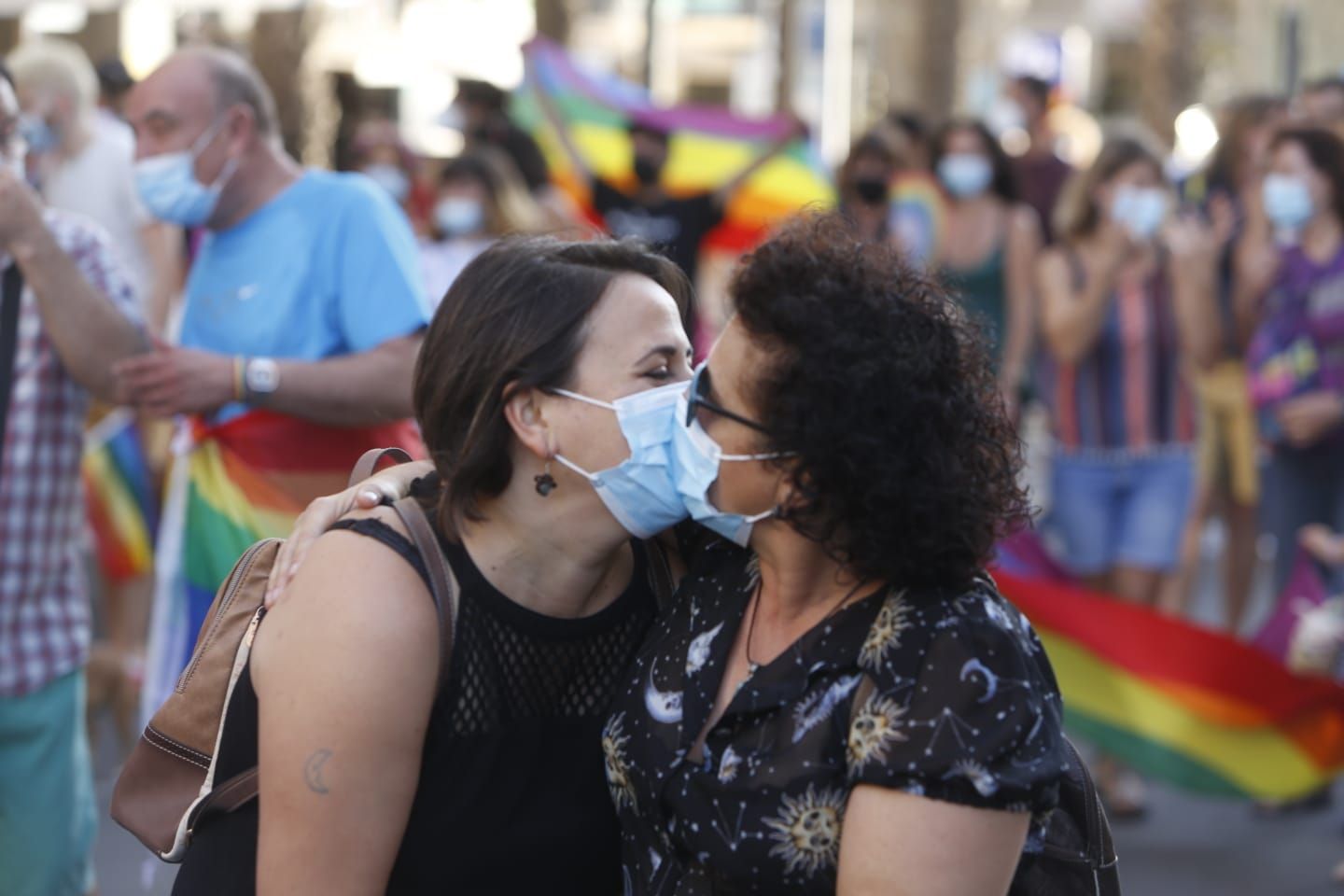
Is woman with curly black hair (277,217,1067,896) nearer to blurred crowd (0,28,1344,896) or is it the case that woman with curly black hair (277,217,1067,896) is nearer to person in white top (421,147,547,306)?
blurred crowd (0,28,1344,896)

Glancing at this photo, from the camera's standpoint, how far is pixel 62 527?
3.97 m

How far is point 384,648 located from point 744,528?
0.49 metres

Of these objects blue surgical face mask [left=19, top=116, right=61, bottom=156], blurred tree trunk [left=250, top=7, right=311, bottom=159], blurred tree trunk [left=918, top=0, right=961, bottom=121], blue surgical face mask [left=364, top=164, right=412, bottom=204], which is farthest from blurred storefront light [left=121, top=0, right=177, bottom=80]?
blue surgical face mask [left=19, top=116, right=61, bottom=156]

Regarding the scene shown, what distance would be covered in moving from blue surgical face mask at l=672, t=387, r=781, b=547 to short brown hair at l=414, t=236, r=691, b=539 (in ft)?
0.68

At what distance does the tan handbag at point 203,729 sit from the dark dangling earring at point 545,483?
0.17 m

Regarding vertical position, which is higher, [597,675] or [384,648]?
[384,648]

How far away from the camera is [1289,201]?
665cm

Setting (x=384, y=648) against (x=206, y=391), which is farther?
(x=206, y=391)

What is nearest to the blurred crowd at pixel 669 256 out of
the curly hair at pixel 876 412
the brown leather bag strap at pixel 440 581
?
the curly hair at pixel 876 412

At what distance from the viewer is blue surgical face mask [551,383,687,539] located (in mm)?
2549

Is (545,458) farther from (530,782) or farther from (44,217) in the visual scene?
(44,217)

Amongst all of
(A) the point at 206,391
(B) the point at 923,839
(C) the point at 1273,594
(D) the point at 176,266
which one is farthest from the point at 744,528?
(D) the point at 176,266

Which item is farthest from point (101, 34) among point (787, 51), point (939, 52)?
point (939, 52)

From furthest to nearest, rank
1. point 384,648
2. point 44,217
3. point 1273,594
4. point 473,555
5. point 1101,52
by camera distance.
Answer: point 1101,52 → point 1273,594 → point 44,217 → point 473,555 → point 384,648
